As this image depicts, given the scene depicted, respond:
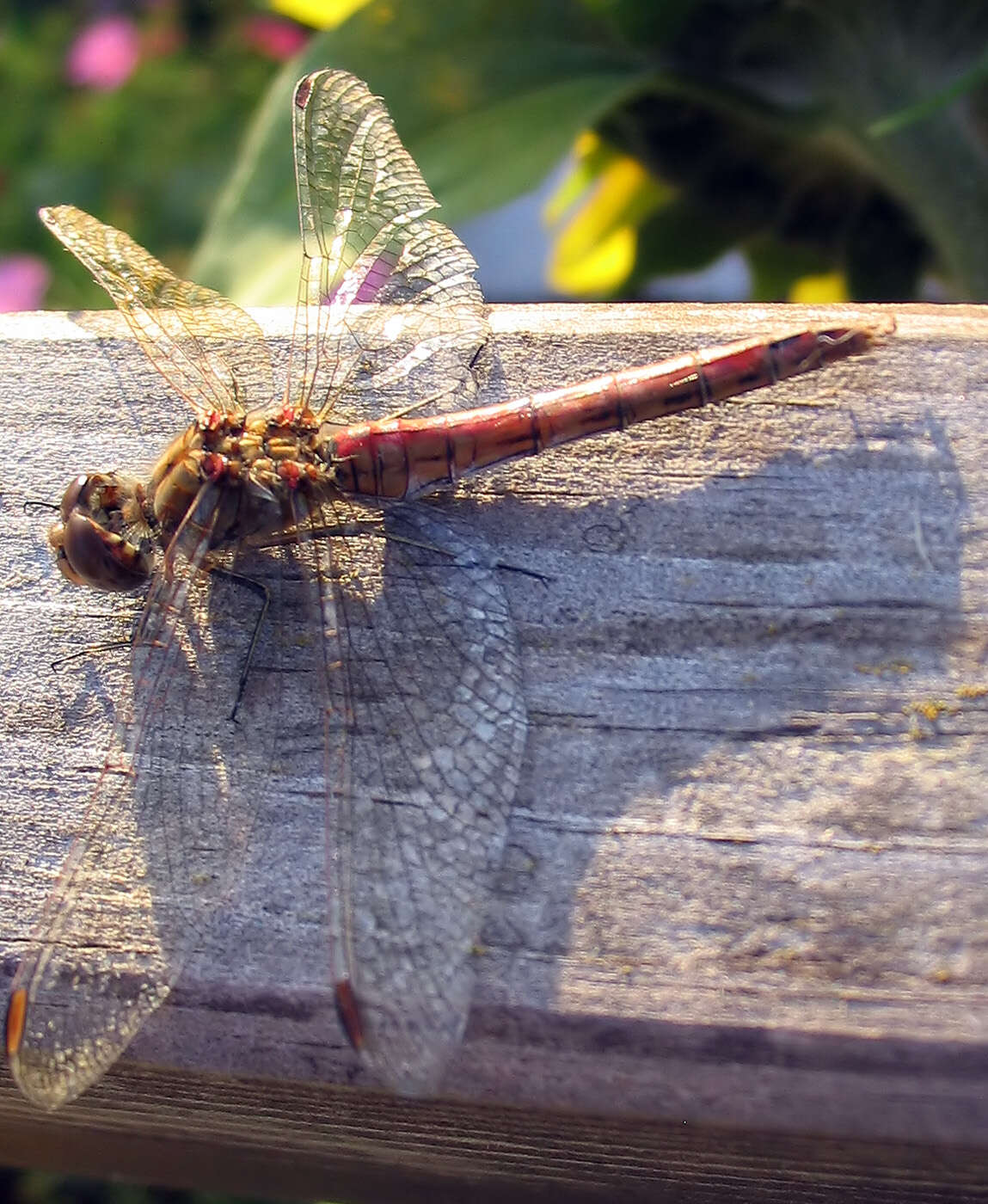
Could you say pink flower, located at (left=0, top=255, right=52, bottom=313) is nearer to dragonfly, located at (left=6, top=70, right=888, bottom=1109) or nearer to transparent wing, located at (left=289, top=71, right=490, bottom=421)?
dragonfly, located at (left=6, top=70, right=888, bottom=1109)

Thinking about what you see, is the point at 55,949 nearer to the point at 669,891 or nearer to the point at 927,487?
the point at 669,891

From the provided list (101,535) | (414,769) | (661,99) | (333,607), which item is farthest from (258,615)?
(661,99)

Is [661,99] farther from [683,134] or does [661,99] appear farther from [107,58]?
[107,58]

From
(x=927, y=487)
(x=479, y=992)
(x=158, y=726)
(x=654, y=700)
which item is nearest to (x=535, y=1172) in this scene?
(x=479, y=992)

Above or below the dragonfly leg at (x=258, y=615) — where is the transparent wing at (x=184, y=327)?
above

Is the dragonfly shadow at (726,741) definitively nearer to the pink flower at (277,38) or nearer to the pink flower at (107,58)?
the pink flower at (277,38)

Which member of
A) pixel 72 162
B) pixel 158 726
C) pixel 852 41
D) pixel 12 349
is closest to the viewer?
pixel 158 726

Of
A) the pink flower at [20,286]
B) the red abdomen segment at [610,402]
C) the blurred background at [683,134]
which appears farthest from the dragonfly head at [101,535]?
the pink flower at [20,286]

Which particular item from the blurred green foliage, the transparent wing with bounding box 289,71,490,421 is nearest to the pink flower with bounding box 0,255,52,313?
the blurred green foliage
